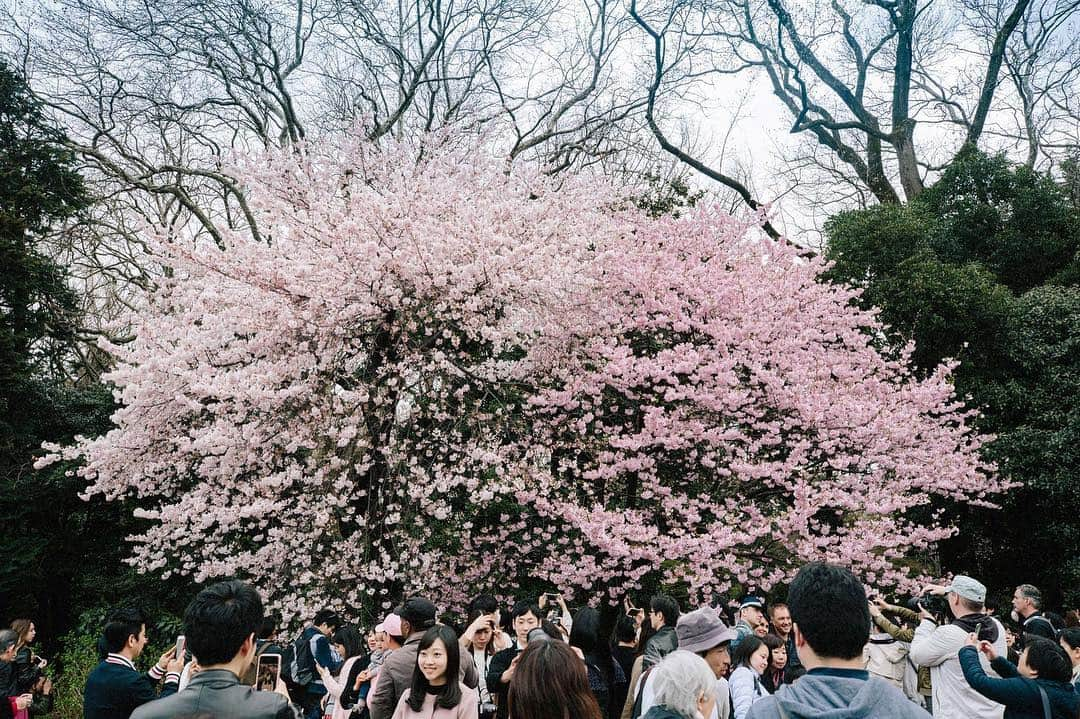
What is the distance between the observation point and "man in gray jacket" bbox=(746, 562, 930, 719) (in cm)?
165

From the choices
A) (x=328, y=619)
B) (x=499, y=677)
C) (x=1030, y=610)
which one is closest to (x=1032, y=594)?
(x=1030, y=610)

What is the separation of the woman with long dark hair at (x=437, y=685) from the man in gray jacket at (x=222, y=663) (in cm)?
82

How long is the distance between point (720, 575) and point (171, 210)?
45.5ft

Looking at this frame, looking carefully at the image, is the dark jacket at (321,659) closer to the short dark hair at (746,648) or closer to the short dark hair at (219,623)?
the short dark hair at (746,648)

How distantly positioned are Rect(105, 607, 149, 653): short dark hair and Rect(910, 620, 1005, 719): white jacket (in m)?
3.90

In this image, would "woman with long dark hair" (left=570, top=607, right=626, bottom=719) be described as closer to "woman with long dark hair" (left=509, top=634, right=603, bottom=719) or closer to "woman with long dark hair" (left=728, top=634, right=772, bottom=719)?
"woman with long dark hair" (left=728, top=634, right=772, bottom=719)

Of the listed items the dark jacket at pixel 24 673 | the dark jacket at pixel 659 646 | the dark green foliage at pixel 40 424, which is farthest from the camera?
the dark green foliage at pixel 40 424

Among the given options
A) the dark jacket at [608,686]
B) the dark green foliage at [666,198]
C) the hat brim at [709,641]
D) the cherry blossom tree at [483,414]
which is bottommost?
the dark jacket at [608,686]

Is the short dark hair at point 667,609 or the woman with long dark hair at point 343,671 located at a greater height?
the short dark hair at point 667,609

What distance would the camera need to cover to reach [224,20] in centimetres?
1228

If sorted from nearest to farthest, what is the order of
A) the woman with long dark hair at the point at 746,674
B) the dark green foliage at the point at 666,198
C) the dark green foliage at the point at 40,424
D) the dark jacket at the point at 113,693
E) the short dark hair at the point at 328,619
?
the dark jacket at the point at 113,693 → the woman with long dark hair at the point at 746,674 → the short dark hair at the point at 328,619 → the dark green foliage at the point at 40,424 → the dark green foliage at the point at 666,198

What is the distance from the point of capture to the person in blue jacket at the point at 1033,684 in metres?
3.06

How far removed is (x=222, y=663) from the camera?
215cm

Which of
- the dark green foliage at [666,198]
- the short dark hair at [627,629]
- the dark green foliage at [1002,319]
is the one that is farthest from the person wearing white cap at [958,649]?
the dark green foliage at [666,198]
